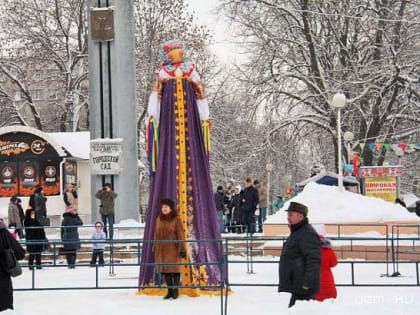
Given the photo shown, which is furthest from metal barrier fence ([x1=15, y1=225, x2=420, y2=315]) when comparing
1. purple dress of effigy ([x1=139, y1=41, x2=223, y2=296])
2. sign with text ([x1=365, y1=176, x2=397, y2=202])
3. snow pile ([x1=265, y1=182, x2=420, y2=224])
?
sign with text ([x1=365, y1=176, x2=397, y2=202])

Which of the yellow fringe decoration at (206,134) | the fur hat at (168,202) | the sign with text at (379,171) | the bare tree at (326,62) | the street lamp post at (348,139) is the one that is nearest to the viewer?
the fur hat at (168,202)

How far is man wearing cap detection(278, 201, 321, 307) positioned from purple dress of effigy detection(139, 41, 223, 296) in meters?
4.44

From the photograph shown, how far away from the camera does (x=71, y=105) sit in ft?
146

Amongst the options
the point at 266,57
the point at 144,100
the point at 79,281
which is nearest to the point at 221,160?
the point at 144,100

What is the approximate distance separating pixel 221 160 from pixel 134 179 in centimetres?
2145

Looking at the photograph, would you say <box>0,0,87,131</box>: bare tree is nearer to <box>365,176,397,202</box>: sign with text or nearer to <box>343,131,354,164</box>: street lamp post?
<box>343,131,354,164</box>: street lamp post

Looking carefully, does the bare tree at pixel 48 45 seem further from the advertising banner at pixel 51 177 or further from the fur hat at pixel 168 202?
the fur hat at pixel 168 202

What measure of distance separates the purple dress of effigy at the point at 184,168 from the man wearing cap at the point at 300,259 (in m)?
4.44

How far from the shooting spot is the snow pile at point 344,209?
20.0 meters

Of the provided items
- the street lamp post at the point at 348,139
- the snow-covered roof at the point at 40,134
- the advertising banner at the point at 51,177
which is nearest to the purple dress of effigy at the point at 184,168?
the street lamp post at the point at 348,139

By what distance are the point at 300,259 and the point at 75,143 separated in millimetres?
27398

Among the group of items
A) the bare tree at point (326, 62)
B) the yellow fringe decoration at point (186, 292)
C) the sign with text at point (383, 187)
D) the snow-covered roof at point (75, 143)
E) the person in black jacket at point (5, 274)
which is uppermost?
the bare tree at point (326, 62)

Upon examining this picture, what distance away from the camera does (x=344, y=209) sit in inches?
805

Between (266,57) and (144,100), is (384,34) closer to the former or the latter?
(266,57)
